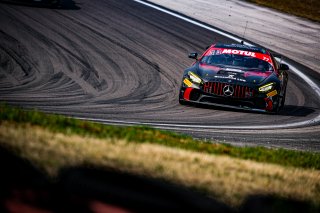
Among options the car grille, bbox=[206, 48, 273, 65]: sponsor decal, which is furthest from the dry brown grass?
bbox=[206, 48, 273, 65]: sponsor decal

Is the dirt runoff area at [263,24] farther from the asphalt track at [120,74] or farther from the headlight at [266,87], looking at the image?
the headlight at [266,87]

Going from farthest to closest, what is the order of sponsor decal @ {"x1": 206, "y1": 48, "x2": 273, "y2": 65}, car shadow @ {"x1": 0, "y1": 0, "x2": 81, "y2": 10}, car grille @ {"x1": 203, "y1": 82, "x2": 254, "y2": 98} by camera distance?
1. car shadow @ {"x1": 0, "y1": 0, "x2": 81, "y2": 10}
2. sponsor decal @ {"x1": 206, "y1": 48, "x2": 273, "y2": 65}
3. car grille @ {"x1": 203, "y1": 82, "x2": 254, "y2": 98}

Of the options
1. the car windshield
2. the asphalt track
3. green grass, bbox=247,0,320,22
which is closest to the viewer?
the asphalt track

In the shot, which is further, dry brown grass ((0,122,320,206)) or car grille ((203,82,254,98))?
car grille ((203,82,254,98))

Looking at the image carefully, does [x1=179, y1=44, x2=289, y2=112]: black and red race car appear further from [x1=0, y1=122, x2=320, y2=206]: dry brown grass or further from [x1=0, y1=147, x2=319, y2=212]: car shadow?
[x1=0, y1=147, x2=319, y2=212]: car shadow

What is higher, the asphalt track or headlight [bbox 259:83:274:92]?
headlight [bbox 259:83:274:92]

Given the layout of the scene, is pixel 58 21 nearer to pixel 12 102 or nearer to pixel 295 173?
pixel 12 102

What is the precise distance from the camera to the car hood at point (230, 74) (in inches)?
465

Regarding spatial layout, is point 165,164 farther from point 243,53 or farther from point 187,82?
point 243,53

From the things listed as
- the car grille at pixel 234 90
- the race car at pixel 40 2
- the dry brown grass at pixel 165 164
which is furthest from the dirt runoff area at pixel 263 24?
the dry brown grass at pixel 165 164

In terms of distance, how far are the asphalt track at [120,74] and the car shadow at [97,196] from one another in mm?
5968

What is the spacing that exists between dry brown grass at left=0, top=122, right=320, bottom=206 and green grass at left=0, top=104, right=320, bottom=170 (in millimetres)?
291

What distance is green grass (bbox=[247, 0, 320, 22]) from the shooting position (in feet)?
90.6

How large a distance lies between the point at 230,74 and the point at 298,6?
736 inches
